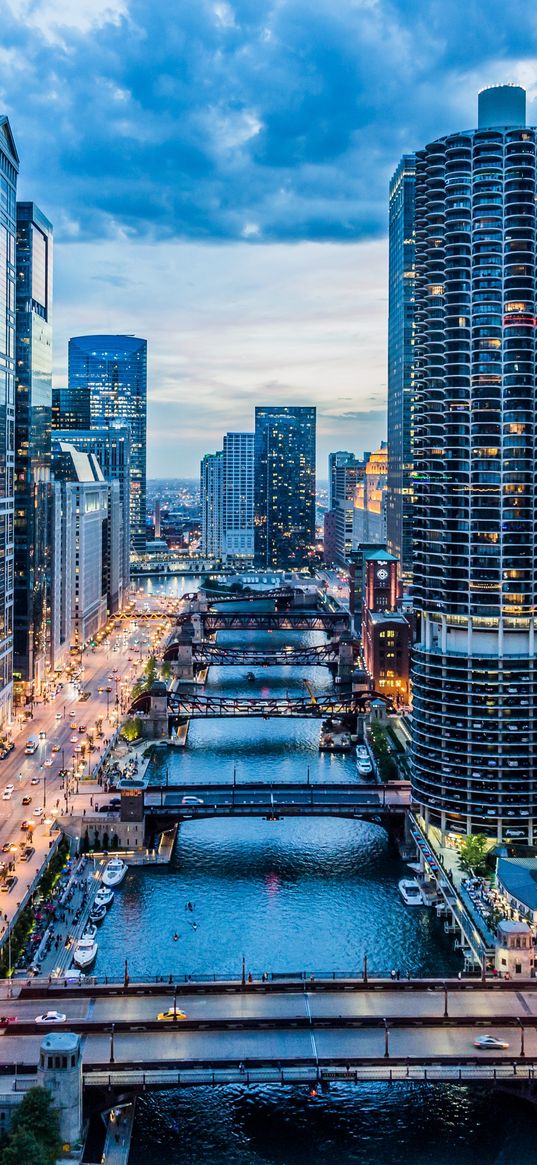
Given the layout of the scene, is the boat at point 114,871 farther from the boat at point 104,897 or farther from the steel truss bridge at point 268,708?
the steel truss bridge at point 268,708

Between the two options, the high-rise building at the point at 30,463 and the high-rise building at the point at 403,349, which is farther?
the high-rise building at the point at 403,349

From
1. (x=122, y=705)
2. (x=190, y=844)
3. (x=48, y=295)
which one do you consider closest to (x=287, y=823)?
(x=190, y=844)

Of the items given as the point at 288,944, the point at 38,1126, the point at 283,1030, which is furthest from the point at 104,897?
the point at 38,1126

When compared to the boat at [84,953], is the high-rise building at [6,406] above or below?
above

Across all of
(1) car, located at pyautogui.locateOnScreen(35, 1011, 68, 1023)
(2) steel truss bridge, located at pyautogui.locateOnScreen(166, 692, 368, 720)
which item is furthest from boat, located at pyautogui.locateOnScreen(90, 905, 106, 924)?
(2) steel truss bridge, located at pyautogui.locateOnScreen(166, 692, 368, 720)

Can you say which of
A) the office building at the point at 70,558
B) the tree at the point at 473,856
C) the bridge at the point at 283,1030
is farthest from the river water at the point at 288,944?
the office building at the point at 70,558

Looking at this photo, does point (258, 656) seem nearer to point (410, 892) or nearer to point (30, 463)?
point (30, 463)
